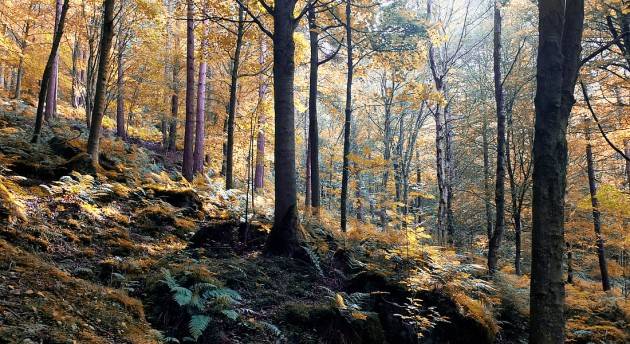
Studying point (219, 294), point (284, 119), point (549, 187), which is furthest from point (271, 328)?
point (284, 119)

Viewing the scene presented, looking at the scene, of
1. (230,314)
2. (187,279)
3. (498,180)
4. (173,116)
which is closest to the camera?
(230,314)

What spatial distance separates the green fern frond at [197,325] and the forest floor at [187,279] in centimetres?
1

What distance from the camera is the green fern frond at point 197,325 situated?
3789mm

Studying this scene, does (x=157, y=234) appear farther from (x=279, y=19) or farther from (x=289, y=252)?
(x=279, y=19)

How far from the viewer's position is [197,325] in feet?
12.7

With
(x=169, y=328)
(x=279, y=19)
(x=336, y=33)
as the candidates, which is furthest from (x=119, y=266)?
(x=336, y=33)

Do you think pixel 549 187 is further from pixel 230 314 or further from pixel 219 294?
pixel 219 294

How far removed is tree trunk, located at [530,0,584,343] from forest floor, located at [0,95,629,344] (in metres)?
1.52

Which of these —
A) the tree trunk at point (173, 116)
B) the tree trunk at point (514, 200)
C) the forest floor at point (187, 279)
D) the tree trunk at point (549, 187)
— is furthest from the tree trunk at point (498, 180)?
the tree trunk at point (173, 116)

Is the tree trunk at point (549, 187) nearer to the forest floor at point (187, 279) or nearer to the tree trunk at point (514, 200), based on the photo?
the forest floor at point (187, 279)

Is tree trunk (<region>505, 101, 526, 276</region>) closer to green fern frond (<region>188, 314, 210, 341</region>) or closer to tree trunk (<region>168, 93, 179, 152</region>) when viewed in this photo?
green fern frond (<region>188, 314, 210, 341</region>)

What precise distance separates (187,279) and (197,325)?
120 cm

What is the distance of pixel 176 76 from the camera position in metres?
19.4

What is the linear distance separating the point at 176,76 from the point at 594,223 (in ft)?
63.3
